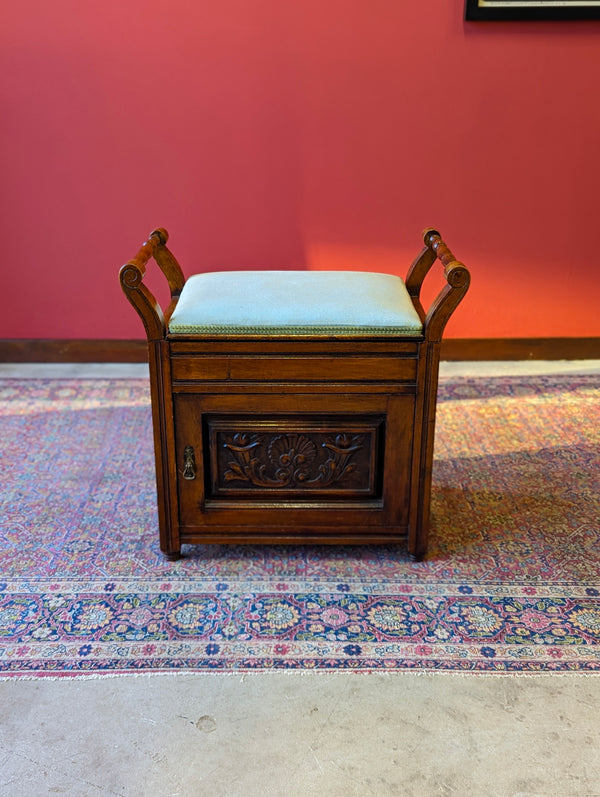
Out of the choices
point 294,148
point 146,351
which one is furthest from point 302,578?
point 294,148

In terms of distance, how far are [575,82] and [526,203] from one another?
483 mm

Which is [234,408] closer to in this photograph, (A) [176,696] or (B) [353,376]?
(B) [353,376]

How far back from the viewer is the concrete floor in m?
1.62

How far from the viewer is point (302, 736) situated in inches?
68.2

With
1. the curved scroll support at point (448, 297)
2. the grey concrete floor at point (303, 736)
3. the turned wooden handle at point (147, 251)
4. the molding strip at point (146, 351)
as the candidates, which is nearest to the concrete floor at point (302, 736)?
the grey concrete floor at point (303, 736)

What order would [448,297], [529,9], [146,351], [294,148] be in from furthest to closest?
[146,351], [294,148], [529,9], [448,297]

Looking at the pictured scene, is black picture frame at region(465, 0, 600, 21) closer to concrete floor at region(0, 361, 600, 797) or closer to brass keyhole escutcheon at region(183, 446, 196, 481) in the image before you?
brass keyhole escutcheon at region(183, 446, 196, 481)

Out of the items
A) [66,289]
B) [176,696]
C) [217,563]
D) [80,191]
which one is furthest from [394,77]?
[176,696]

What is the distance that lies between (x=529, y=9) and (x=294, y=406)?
6.71ft

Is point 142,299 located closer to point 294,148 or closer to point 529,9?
point 294,148

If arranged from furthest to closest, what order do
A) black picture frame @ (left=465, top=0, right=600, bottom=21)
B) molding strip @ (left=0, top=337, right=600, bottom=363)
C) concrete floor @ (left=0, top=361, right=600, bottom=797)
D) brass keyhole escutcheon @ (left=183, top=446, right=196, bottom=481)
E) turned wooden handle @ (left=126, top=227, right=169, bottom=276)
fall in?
molding strip @ (left=0, top=337, right=600, bottom=363) < black picture frame @ (left=465, top=0, right=600, bottom=21) < brass keyhole escutcheon @ (left=183, top=446, right=196, bottom=481) < turned wooden handle @ (left=126, top=227, right=169, bottom=276) < concrete floor @ (left=0, top=361, right=600, bottom=797)

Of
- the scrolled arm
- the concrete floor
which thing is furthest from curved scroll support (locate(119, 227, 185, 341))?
the concrete floor

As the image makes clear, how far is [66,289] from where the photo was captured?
3.64m

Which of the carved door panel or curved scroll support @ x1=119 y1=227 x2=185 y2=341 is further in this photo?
the carved door panel
